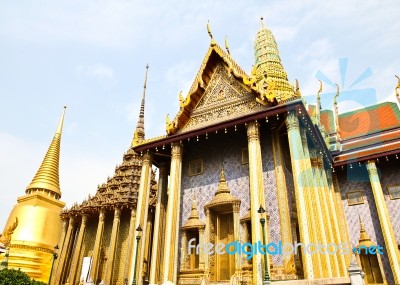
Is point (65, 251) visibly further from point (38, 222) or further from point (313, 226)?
point (313, 226)

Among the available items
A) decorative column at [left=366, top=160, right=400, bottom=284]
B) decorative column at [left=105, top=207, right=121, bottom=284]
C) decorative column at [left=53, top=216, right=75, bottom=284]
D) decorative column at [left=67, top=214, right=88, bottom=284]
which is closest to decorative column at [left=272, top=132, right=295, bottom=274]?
decorative column at [left=366, top=160, right=400, bottom=284]

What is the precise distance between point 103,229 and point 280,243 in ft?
45.0

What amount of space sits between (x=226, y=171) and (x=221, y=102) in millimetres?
2652

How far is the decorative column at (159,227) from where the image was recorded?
12.1m

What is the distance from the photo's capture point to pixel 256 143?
1150cm

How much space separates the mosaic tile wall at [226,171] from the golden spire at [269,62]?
6.76 m

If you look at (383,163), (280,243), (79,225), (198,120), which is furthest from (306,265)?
(79,225)

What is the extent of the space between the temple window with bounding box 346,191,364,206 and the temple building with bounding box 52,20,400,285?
0.15 feet

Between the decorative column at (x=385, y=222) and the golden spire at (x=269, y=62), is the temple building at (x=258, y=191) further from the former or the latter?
the golden spire at (x=269, y=62)

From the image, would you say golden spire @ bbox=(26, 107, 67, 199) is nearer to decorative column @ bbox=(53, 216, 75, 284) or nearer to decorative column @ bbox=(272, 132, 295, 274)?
decorative column @ bbox=(53, 216, 75, 284)

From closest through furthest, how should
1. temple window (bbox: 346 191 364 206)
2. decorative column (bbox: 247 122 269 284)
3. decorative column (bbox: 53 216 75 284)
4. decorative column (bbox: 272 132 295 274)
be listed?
decorative column (bbox: 247 122 269 284), decorative column (bbox: 272 132 295 274), temple window (bbox: 346 191 364 206), decorative column (bbox: 53 216 75 284)

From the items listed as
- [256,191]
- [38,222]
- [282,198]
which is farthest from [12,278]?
[38,222]

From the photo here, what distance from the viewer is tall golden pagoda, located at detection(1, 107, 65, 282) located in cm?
2352

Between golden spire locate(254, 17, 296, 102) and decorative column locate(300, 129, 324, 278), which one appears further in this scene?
golden spire locate(254, 17, 296, 102)
